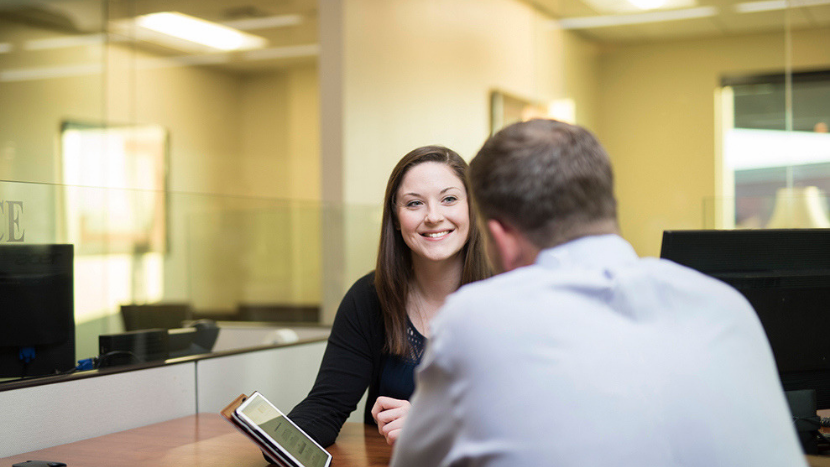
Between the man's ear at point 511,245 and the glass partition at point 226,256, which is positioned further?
the glass partition at point 226,256

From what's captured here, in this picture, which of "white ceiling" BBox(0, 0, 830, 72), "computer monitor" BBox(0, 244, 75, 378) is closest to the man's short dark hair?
"computer monitor" BBox(0, 244, 75, 378)

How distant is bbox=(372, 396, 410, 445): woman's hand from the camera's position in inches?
59.6

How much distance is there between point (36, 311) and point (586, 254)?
4.82 ft

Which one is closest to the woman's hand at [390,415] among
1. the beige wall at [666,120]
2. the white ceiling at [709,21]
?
the beige wall at [666,120]

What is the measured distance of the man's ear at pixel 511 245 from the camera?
Result: 0.91m

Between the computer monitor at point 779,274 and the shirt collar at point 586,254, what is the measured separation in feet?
2.04

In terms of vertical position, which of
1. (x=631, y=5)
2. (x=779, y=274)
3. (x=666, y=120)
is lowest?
(x=779, y=274)

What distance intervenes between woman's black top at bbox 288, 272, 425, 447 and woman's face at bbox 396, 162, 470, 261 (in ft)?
0.56

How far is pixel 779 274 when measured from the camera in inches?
57.7

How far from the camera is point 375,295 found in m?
1.84

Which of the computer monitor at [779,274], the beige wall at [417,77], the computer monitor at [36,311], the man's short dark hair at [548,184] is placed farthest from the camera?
the beige wall at [417,77]

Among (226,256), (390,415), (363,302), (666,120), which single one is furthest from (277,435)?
(666,120)

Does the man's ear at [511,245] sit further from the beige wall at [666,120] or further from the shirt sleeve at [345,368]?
the beige wall at [666,120]

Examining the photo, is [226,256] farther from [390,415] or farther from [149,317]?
[390,415]
